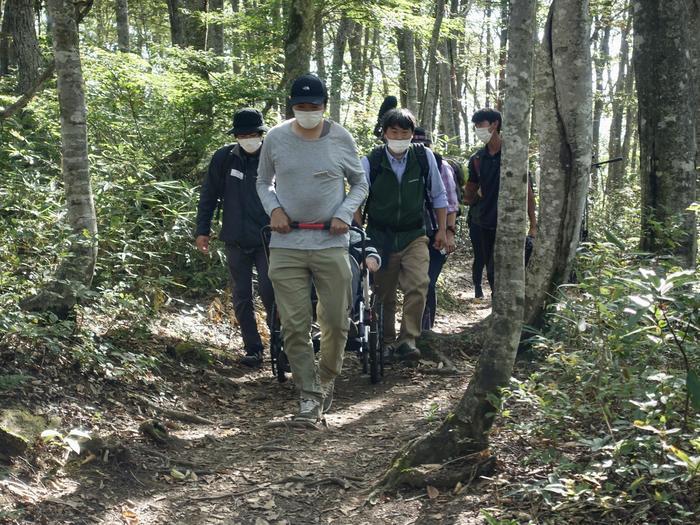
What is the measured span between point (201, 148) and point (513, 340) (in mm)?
7238

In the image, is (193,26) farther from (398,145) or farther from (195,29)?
(398,145)

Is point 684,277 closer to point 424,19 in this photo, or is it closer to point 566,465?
point 566,465

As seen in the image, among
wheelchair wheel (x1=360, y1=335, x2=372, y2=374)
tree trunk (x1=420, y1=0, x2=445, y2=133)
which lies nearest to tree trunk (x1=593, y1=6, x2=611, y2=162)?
tree trunk (x1=420, y1=0, x2=445, y2=133)

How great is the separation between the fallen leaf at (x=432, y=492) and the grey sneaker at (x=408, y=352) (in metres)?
3.73

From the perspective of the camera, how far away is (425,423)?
598 centimetres

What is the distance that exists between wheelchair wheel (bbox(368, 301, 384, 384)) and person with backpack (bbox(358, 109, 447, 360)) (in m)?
0.29

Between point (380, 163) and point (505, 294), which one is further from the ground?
point (380, 163)

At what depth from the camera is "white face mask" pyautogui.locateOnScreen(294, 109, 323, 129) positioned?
581cm

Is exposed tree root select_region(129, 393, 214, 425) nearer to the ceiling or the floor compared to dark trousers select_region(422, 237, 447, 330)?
nearer to the floor

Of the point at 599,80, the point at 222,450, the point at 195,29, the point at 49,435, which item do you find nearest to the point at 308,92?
the point at 222,450

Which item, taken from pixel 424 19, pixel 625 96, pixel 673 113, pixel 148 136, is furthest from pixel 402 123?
pixel 625 96

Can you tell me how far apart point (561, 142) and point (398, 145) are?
1.53 meters

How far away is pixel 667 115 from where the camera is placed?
6.69 m

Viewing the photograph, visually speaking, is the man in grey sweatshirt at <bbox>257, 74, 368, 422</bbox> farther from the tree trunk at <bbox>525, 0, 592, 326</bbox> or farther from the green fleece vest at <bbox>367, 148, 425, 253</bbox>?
the tree trunk at <bbox>525, 0, 592, 326</bbox>
